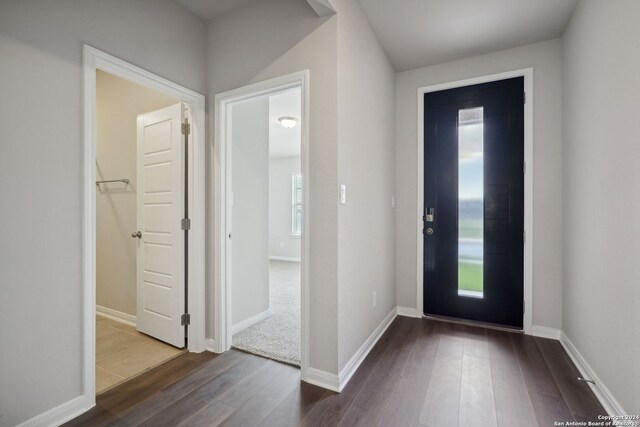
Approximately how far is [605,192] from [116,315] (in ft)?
14.6

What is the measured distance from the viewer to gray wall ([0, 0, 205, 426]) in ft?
4.81

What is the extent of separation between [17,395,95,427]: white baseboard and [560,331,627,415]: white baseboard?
120 inches

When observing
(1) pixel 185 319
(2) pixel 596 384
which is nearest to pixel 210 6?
(1) pixel 185 319

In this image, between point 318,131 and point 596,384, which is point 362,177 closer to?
point 318,131

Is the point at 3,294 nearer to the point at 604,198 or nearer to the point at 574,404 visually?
the point at 574,404

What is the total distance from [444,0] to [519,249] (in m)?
2.32

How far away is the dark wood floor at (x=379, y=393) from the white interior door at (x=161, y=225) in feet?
Answer: 1.61

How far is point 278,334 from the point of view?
112 inches

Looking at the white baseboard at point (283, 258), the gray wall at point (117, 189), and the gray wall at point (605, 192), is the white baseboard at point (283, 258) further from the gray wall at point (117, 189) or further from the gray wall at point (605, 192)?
the gray wall at point (605, 192)

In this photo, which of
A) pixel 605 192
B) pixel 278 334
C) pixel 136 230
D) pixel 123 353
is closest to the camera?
pixel 605 192

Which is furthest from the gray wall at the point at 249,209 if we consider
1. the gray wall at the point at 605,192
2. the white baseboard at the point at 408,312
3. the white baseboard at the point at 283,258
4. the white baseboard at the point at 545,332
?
the white baseboard at the point at 283,258

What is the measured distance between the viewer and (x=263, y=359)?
7.79 ft

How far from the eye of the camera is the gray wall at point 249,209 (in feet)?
9.68

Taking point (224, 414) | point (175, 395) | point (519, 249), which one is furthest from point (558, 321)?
point (175, 395)
